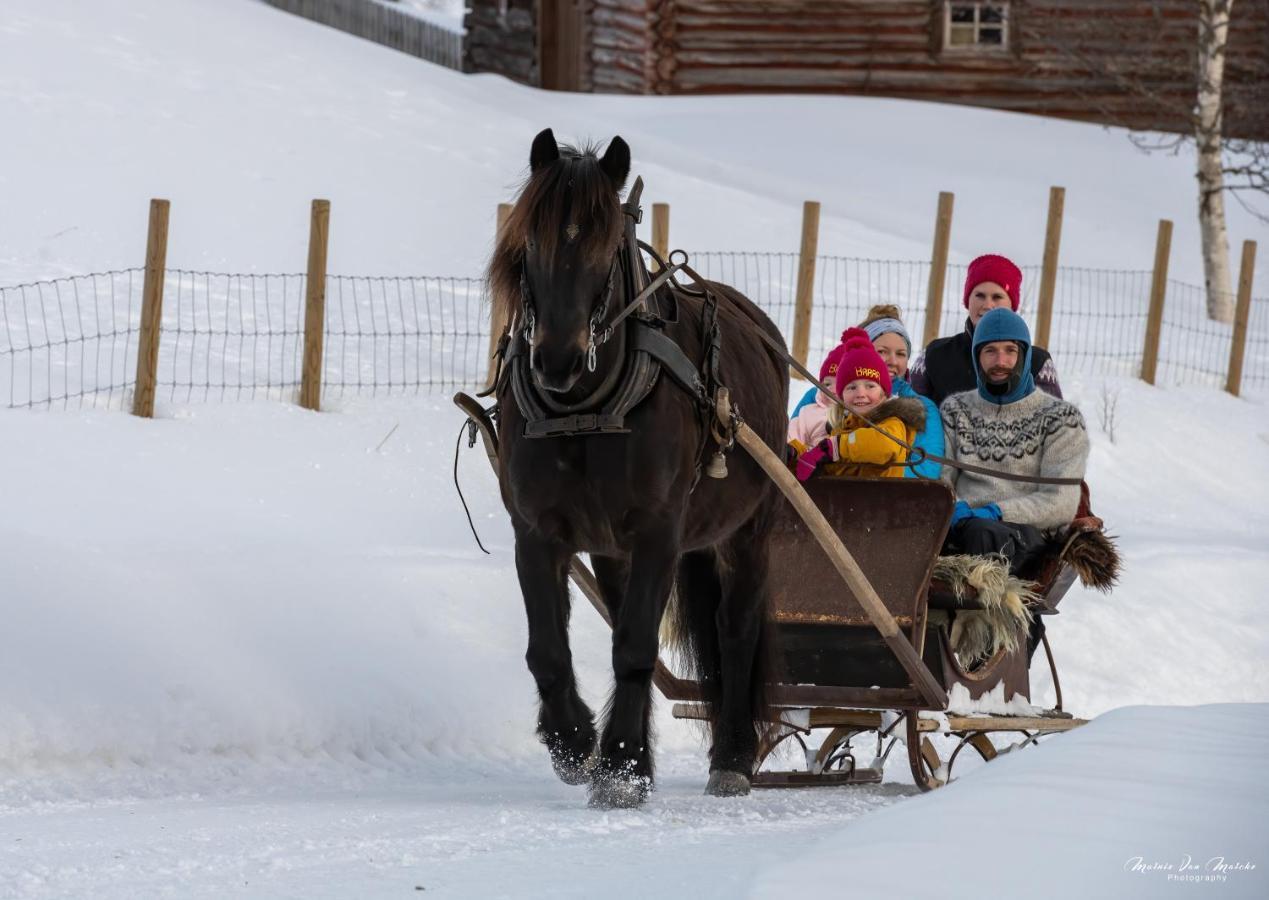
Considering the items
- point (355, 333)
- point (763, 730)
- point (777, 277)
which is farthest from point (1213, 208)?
point (763, 730)

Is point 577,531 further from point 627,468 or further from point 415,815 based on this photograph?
point 415,815

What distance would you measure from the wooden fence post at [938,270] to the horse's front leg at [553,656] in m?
8.75

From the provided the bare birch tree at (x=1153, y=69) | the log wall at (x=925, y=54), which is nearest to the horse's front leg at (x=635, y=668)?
the bare birch tree at (x=1153, y=69)

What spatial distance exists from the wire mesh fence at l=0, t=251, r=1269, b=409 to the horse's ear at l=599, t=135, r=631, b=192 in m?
5.99

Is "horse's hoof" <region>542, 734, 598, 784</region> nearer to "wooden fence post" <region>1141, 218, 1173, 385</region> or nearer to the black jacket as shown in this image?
the black jacket

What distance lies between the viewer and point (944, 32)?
24531 millimetres

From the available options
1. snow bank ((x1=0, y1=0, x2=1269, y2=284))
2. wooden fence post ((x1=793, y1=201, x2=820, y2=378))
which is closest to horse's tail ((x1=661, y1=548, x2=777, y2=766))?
wooden fence post ((x1=793, y1=201, x2=820, y2=378))

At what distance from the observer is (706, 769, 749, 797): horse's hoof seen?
610cm

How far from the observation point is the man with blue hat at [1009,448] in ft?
22.0

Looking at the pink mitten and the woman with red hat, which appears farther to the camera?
the woman with red hat

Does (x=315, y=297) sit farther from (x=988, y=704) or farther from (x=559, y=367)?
(x=559, y=367)

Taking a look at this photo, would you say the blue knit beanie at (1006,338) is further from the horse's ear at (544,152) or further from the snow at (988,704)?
the horse's ear at (544,152)

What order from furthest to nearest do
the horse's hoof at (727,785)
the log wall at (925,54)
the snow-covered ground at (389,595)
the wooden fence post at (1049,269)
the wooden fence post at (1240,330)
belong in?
the log wall at (925,54) → the wooden fence post at (1240,330) → the wooden fence post at (1049,269) → the horse's hoof at (727,785) → the snow-covered ground at (389,595)

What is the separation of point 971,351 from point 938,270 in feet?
22.6
